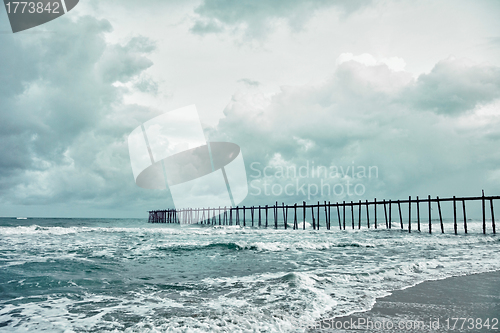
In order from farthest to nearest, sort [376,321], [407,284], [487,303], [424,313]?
[407,284] < [487,303] < [424,313] < [376,321]

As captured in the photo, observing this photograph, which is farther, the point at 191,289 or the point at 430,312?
the point at 191,289

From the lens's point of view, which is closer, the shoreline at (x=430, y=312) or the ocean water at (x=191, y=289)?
the shoreline at (x=430, y=312)

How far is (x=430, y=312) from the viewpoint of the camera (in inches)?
191

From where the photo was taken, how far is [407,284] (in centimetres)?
696

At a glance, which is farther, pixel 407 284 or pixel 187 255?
pixel 187 255

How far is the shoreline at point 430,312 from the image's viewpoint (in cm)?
422

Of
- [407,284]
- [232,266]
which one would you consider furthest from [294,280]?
[232,266]

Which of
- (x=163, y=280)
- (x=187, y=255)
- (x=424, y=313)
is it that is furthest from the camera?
(x=187, y=255)

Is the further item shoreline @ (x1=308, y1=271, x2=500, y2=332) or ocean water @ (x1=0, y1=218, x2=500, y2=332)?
ocean water @ (x1=0, y1=218, x2=500, y2=332)

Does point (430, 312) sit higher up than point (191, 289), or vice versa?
point (430, 312)

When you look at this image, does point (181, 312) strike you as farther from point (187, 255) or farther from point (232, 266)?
point (187, 255)

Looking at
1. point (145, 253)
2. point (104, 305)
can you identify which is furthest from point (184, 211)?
point (104, 305)

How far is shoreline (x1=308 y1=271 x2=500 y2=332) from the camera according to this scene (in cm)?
422

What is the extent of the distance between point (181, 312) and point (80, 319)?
157 cm
